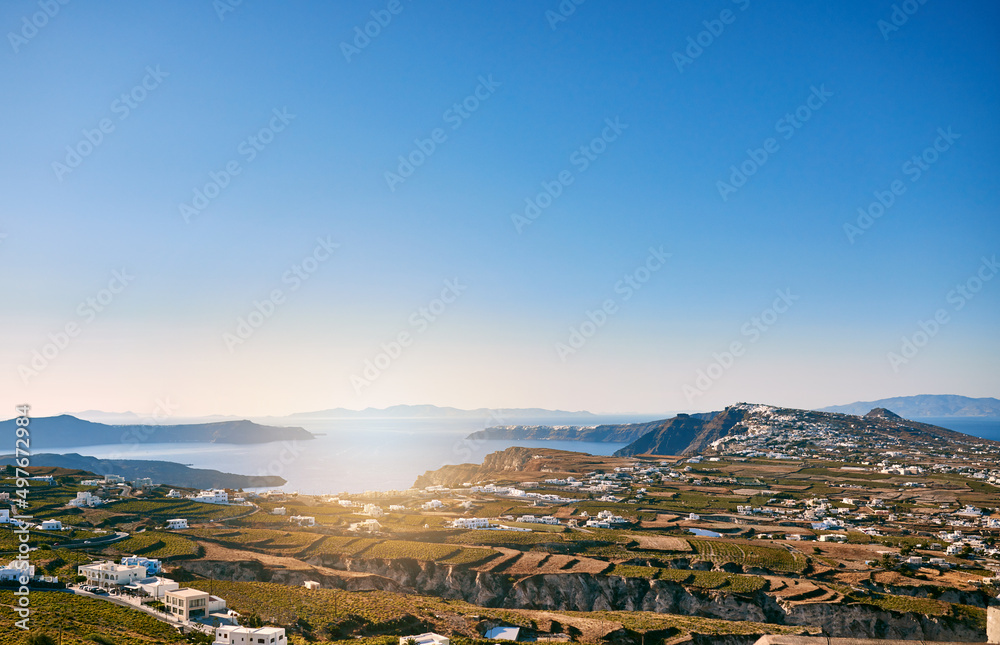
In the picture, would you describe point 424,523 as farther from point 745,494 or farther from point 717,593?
point 745,494

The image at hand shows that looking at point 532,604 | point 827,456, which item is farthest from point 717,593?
point 827,456

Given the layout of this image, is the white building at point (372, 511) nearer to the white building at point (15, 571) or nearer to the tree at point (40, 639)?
the white building at point (15, 571)

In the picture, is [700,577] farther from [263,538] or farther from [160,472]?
[160,472]

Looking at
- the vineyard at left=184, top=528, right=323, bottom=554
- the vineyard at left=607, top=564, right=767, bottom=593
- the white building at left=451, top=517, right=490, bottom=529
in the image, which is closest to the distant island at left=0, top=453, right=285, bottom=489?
the vineyard at left=184, top=528, right=323, bottom=554

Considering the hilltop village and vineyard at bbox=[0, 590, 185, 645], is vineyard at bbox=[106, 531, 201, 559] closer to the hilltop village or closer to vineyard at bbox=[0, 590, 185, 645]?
the hilltop village

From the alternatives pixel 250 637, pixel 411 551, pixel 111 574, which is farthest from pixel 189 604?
pixel 411 551

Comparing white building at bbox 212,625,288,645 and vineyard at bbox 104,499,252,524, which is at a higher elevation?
white building at bbox 212,625,288,645
